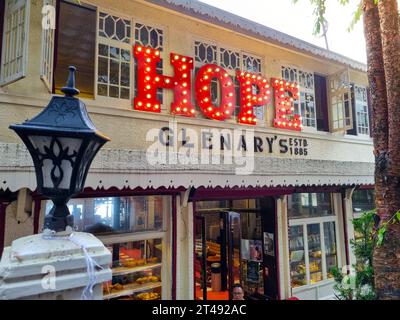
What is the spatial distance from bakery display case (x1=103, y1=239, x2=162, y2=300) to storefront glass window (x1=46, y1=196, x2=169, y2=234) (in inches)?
13.3

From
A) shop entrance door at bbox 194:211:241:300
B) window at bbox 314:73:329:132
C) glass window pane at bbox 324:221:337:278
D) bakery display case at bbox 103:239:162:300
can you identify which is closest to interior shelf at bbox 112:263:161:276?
bakery display case at bbox 103:239:162:300

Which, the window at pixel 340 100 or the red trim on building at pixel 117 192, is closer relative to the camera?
the red trim on building at pixel 117 192

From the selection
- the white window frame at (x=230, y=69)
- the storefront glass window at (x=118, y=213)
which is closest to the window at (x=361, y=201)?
the white window frame at (x=230, y=69)

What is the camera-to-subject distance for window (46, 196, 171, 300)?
5.27m

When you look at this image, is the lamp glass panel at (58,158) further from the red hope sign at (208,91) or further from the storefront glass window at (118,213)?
the red hope sign at (208,91)

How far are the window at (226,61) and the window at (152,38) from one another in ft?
2.99

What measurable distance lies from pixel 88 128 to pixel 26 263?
0.92 m

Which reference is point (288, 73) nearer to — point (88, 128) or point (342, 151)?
point (342, 151)

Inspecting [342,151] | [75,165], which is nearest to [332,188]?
[342,151]

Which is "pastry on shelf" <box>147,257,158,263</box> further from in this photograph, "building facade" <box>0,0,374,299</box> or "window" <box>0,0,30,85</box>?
"window" <box>0,0,30,85</box>

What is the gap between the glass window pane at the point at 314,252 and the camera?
8156 millimetres

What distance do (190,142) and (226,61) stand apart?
245 centimetres

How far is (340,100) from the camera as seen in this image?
8719 mm

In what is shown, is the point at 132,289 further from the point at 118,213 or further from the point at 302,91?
the point at 302,91
